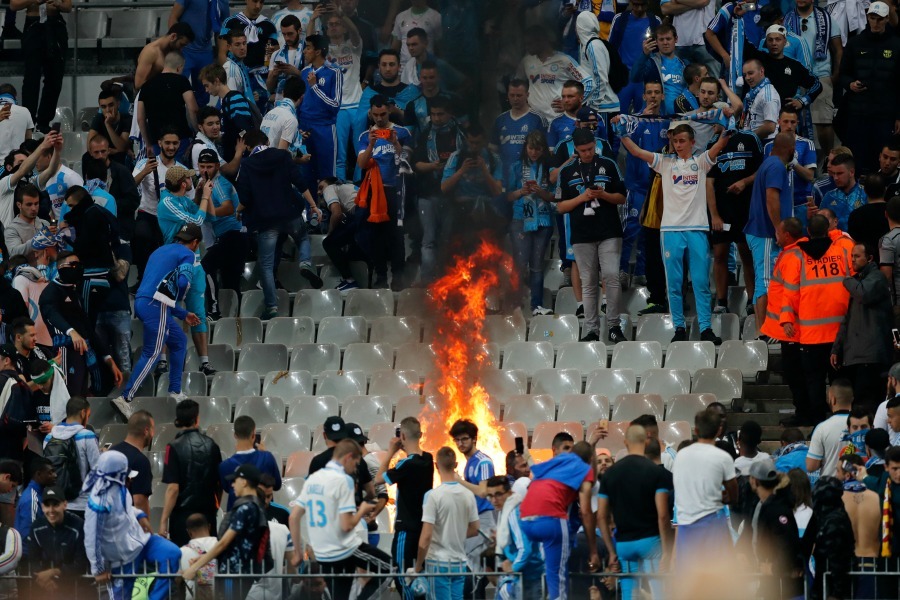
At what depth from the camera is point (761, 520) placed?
10.7 m

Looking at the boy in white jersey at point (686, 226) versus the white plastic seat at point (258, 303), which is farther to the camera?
the white plastic seat at point (258, 303)

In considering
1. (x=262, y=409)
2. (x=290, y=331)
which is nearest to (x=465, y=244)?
(x=290, y=331)

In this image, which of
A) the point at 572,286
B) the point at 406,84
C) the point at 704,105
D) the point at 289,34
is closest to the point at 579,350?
the point at 572,286

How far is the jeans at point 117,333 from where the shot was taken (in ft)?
49.3

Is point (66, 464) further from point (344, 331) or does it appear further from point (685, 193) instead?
point (685, 193)

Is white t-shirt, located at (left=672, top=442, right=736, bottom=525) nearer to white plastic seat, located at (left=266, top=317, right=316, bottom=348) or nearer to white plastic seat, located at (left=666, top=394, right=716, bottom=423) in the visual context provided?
white plastic seat, located at (left=666, top=394, right=716, bottom=423)

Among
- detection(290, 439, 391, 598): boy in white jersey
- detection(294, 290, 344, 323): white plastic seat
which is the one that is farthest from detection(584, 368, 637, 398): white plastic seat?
detection(290, 439, 391, 598): boy in white jersey

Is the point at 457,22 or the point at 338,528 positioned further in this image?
the point at 457,22

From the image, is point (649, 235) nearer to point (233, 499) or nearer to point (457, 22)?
point (457, 22)

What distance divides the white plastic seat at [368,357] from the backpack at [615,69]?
3978mm

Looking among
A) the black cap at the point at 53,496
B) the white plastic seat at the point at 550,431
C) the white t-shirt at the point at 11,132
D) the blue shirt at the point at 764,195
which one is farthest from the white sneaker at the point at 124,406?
the blue shirt at the point at 764,195

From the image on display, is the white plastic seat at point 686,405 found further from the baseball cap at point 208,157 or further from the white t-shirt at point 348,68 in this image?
the white t-shirt at point 348,68

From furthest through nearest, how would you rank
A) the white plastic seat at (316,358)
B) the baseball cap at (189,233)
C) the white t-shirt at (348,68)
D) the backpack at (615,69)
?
the white t-shirt at (348,68), the backpack at (615,69), the white plastic seat at (316,358), the baseball cap at (189,233)

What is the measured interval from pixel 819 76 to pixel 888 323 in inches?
217
